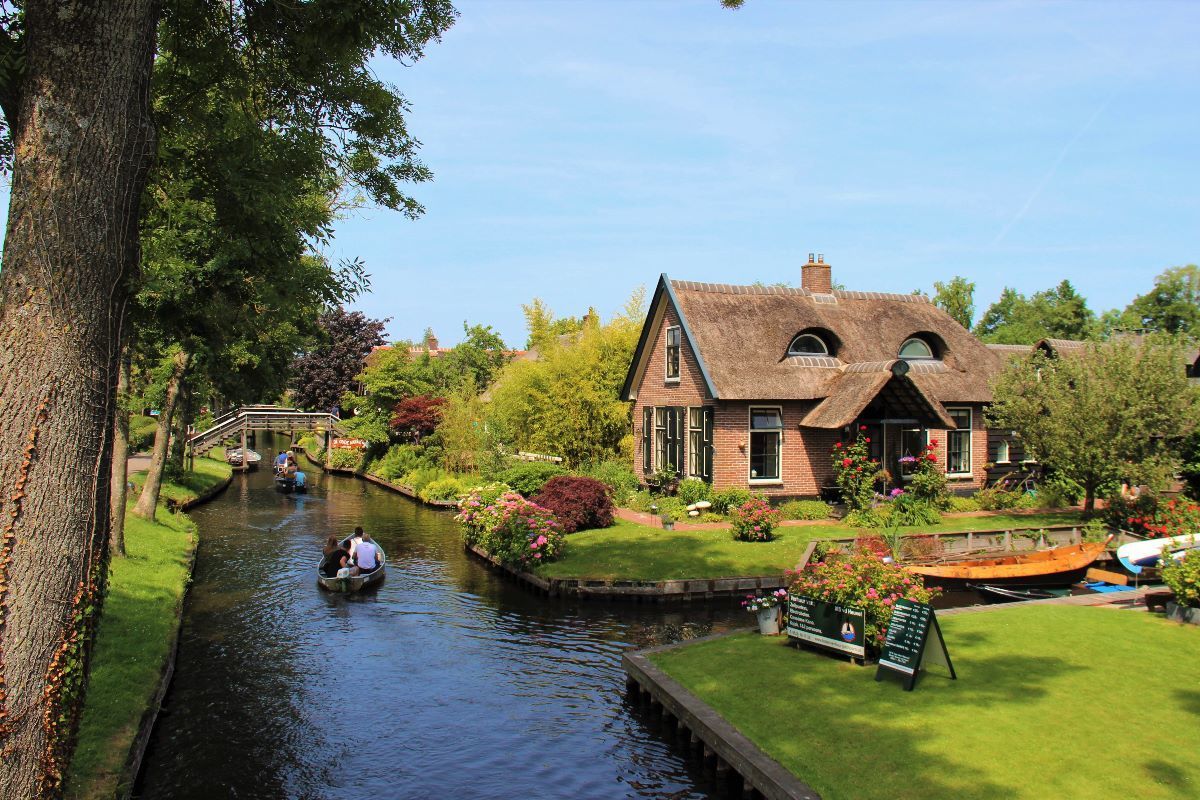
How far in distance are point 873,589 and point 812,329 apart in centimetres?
1850

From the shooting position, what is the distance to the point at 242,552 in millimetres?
26344

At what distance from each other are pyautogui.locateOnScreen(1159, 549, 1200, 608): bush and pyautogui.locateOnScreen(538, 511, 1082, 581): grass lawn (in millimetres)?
8140

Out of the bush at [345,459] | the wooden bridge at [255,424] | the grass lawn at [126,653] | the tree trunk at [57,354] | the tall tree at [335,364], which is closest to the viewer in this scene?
the tree trunk at [57,354]

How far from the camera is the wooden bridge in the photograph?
184ft

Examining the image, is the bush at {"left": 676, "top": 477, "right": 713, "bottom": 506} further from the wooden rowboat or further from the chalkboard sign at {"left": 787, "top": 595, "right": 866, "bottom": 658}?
the chalkboard sign at {"left": 787, "top": 595, "right": 866, "bottom": 658}

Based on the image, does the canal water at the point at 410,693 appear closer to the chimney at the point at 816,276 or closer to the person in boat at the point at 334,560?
the person in boat at the point at 334,560

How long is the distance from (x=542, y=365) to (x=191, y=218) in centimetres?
2194

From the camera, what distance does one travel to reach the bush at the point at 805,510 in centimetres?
2669

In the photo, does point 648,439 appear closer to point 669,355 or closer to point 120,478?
point 669,355

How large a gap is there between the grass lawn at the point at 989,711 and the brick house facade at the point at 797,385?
1363 cm

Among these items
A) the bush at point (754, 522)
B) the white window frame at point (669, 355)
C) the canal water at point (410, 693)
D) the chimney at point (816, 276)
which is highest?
the chimney at point (816, 276)

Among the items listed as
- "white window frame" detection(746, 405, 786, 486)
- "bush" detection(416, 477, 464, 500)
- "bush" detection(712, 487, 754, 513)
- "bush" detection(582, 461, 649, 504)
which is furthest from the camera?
"bush" detection(416, 477, 464, 500)

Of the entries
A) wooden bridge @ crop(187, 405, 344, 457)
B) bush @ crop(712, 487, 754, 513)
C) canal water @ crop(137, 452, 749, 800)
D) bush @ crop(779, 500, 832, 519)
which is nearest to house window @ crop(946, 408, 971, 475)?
bush @ crop(779, 500, 832, 519)

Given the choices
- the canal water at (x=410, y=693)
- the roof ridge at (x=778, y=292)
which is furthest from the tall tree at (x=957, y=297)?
the canal water at (x=410, y=693)
